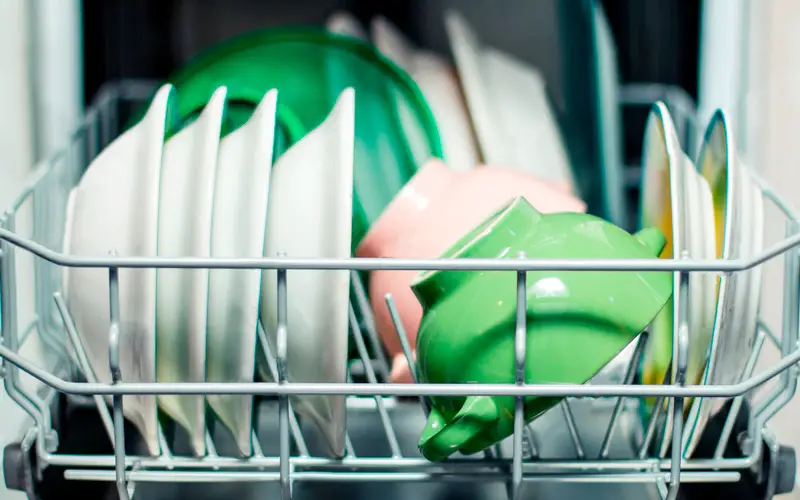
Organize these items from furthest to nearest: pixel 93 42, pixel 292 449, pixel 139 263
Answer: pixel 93 42
pixel 292 449
pixel 139 263

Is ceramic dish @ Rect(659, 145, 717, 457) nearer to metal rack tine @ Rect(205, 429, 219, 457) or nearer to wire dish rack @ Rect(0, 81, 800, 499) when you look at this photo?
wire dish rack @ Rect(0, 81, 800, 499)

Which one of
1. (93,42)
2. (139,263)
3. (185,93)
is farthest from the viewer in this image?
(93,42)

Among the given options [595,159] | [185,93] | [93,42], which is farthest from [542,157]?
[93,42]

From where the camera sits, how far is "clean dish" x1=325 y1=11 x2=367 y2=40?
81cm

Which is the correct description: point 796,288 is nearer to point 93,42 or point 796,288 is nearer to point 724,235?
point 724,235

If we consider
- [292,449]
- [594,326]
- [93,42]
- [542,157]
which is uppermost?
[93,42]

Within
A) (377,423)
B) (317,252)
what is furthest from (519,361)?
(377,423)

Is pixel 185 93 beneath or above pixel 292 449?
above

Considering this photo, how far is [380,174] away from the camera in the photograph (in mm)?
699

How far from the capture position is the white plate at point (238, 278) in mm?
500

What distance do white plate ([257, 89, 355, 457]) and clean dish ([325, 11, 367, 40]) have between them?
288 mm

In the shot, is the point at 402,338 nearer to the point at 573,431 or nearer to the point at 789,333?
the point at 573,431

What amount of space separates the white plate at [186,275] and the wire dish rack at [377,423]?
30mm

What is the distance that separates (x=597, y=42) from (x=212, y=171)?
1.26 ft
